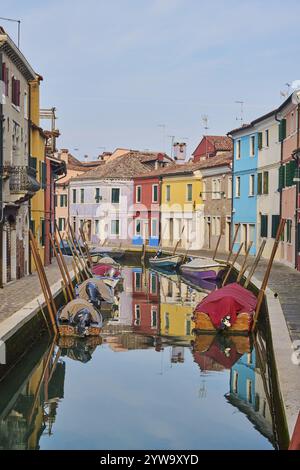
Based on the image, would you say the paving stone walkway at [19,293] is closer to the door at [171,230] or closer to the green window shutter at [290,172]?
the green window shutter at [290,172]

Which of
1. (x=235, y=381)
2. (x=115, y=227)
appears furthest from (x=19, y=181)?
(x=115, y=227)

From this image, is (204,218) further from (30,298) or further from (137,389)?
(137,389)

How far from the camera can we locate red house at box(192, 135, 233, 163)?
51781mm

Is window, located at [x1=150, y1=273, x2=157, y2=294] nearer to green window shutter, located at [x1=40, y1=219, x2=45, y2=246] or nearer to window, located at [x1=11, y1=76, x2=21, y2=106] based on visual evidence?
green window shutter, located at [x1=40, y1=219, x2=45, y2=246]

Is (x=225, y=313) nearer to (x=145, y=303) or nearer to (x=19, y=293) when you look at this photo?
(x=19, y=293)

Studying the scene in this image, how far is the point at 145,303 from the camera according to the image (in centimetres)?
2717

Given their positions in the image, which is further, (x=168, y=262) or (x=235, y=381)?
(x=168, y=262)

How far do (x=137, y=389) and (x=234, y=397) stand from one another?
2083 mm

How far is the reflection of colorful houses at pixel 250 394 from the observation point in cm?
1215

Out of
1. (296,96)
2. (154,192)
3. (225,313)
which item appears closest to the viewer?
(225,313)

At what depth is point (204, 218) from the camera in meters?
48.7

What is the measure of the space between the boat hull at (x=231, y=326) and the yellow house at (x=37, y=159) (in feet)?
40.2

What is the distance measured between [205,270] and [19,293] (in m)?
14.1

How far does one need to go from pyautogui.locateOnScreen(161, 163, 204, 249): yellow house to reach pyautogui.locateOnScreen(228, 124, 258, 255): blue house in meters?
5.66
